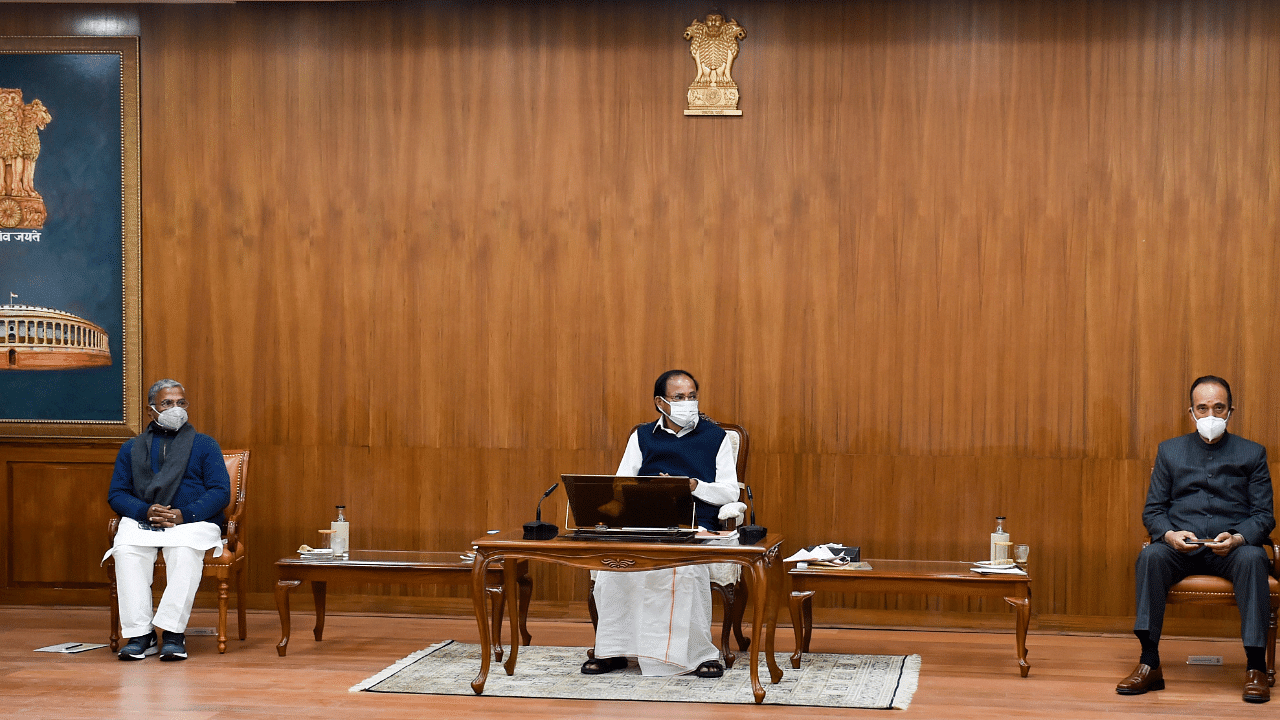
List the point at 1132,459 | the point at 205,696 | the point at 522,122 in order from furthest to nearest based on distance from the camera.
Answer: the point at 522,122, the point at 1132,459, the point at 205,696

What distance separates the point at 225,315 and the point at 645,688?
3.15 meters

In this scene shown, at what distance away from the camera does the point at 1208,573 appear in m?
4.77

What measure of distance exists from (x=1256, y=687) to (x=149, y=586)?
4.43 metres

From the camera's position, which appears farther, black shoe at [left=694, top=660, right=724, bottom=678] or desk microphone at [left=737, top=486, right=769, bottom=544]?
black shoe at [left=694, top=660, right=724, bottom=678]

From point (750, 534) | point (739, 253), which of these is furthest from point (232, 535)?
point (739, 253)

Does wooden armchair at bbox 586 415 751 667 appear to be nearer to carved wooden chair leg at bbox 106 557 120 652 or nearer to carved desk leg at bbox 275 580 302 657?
carved desk leg at bbox 275 580 302 657

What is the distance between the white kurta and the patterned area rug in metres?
0.09

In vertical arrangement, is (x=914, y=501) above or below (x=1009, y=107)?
below

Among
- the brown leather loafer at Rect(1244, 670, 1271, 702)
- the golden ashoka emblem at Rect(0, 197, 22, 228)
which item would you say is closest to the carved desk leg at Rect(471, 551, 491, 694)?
the brown leather loafer at Rect(1244, 670, 1271, 702)

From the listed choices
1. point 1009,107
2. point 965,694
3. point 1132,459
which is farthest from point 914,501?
point 1009,107

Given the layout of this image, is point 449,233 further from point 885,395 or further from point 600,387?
point 885,395

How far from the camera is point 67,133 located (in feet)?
20.8

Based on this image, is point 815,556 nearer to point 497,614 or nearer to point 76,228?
point 497,614

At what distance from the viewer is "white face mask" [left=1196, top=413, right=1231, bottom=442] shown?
16.1 feet
